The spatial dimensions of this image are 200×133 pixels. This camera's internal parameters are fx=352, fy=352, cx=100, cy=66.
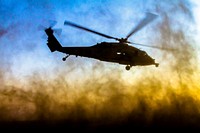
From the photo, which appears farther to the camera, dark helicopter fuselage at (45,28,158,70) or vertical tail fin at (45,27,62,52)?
vertical tail fin at (45,27,62,52)

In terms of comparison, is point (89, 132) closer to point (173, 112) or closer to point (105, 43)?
point (105, 43)

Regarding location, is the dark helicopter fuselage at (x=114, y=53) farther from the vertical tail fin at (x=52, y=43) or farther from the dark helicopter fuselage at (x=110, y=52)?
the vertical tail fin at (x=52, y=43)

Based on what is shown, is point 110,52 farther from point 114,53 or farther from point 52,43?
point 52,43

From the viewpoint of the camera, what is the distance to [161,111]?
72000 millimetres

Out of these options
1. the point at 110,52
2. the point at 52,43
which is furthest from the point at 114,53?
the point at 52,43

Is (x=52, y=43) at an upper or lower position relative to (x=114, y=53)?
upper

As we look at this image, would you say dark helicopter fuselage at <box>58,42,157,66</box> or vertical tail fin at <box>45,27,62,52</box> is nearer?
dark helicopter fuselage at <box>58,42,157,66</box>

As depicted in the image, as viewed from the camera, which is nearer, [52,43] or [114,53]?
[114,53]

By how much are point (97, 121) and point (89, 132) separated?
16.3m

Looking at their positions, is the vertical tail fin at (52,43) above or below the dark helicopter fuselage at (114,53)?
above

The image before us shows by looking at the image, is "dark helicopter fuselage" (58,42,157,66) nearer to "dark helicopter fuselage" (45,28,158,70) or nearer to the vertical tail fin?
"dark helicopter fuselage" (45,28,158,70)

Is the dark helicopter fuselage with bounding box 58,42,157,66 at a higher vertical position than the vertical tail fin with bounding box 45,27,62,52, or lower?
lower

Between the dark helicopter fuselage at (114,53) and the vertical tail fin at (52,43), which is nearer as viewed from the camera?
the dark helicopter fuselage at (114,53)

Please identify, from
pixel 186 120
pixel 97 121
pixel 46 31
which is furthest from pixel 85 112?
pixel 46 31
